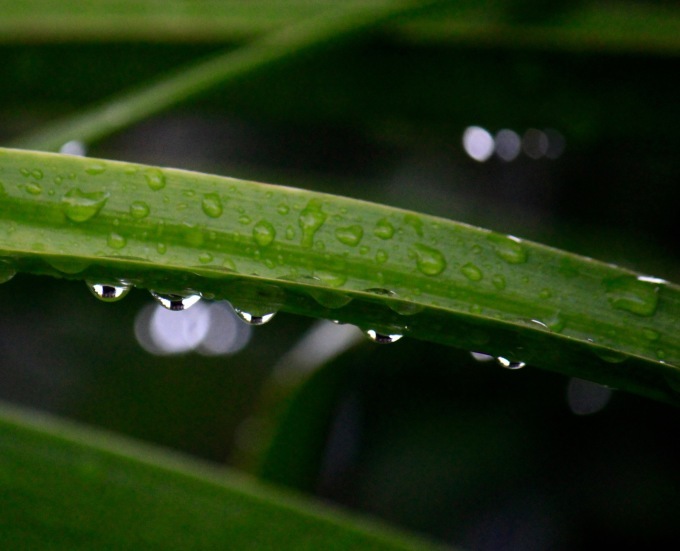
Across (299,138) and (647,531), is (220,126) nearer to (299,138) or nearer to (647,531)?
(299,138)

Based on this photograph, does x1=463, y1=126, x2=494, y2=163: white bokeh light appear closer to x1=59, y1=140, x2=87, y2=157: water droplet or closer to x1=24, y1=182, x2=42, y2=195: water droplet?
x1=59, y1=140, x2=87, y2=157: water droplet

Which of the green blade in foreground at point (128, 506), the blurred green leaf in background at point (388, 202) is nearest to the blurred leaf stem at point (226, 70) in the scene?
the blurred green leaf in background at point (388, 202)

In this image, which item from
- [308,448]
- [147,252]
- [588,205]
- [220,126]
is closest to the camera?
[147,252]

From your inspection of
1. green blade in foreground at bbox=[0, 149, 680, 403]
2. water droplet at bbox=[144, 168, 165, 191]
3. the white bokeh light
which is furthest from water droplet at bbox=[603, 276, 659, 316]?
the white bokeh light

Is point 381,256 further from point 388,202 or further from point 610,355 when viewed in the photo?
point 388,202

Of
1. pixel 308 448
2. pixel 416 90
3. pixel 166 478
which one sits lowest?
pixel 166 478

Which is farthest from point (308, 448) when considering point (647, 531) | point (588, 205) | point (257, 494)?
point (588, 205)

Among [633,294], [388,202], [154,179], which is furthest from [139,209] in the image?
[388,202]
